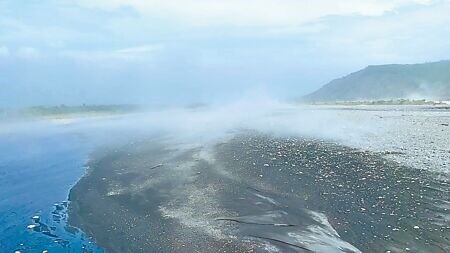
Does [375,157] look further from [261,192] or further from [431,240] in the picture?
[431,240]

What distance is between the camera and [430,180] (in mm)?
25953

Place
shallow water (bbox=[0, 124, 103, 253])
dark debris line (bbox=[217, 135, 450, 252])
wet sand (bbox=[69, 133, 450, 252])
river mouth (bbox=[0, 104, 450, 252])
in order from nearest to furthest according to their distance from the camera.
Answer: dark debris line (bbox=[217, 135, 450, 252]), wet sand (bbox=[69, 133, 450, 252]), river mouth (bbox=[0, 104, 450, 252]), shallow water (bbox=[0, 124, 103, 253])

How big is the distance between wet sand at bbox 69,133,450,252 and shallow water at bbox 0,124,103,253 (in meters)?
1.04

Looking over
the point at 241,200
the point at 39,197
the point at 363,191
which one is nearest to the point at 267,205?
the point at 241,200

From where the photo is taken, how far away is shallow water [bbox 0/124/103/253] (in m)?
20.2

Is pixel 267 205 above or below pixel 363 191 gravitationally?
below

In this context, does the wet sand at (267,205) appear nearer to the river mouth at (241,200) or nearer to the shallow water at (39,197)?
the river mouth at (241,200)

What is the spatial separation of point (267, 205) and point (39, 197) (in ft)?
53.3

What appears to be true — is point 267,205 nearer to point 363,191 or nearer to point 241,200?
point 241,200

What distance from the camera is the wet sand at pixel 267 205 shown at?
18281 millimetres

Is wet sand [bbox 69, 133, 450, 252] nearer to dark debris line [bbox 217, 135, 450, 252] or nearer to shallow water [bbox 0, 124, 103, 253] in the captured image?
dark debris line [bbox 217, 135, 450, 252]

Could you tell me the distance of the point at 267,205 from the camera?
2358 centimetres

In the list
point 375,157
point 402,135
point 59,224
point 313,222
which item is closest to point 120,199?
point 59,224

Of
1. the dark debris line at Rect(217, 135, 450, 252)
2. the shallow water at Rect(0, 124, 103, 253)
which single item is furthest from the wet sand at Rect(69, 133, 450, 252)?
the shallow water at Rect(0, 124, 103, 253)
